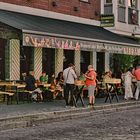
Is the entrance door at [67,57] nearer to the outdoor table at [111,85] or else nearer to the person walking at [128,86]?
the outdoor table at [111,85]

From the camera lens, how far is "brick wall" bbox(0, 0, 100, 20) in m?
24.1

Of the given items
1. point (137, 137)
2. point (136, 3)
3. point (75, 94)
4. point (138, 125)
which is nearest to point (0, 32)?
point (75, 94)

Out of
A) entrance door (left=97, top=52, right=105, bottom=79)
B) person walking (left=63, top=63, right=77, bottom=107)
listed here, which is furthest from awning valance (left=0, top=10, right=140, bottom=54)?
entrance door (left=97, top=52, right=105, bottom=79)

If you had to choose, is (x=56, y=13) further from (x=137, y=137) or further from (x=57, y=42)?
(x=137, y=137)

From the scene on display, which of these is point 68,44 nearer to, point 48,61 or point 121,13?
point 48,61

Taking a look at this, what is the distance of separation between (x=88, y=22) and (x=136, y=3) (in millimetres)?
5812

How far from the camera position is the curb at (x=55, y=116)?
1478 cm

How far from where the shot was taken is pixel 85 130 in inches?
551

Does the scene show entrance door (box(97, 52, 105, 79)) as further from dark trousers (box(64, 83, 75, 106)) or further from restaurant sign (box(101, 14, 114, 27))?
dark trousers (box(64, 83, 75, 106))

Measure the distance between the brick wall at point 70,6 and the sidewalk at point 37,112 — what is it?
4935mm

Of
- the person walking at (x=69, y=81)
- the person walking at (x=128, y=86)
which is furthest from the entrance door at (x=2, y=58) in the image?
Result: the person walking at (x=128, y=86)

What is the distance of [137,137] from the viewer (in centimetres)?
1238

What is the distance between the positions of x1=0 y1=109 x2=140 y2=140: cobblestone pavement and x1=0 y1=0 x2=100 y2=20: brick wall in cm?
798

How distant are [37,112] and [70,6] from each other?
11255 mm
